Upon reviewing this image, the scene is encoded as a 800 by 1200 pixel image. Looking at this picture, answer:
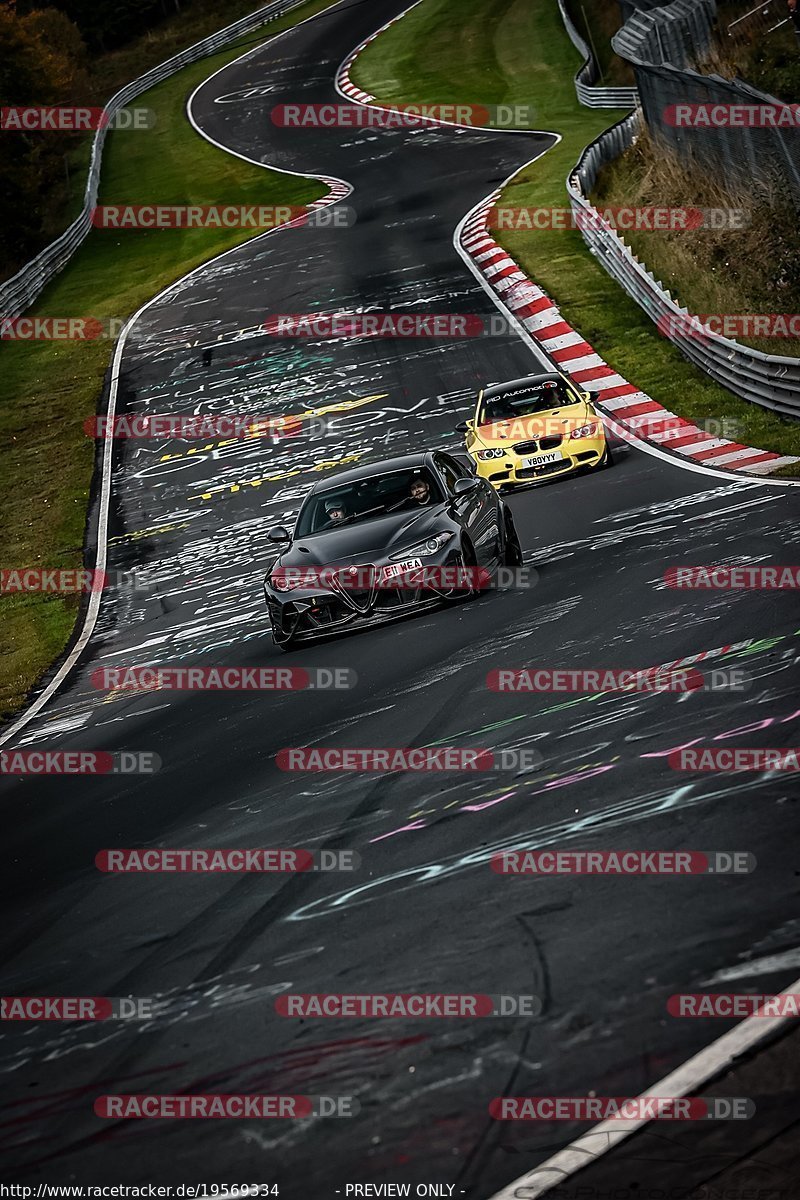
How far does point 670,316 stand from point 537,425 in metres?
6.07

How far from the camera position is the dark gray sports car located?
12906mm

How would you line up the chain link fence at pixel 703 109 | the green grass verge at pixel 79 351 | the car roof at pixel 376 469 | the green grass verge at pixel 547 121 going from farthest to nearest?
the green grass verge at pixel 547 121, the chain link fence at pixel 703 109, the green grass verge at pixel 79 351, the car roof at pixel 376 469

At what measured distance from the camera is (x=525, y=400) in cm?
1988

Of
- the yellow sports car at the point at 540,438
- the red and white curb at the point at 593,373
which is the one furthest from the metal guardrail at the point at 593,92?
the yellow sports car at the point at 540,438

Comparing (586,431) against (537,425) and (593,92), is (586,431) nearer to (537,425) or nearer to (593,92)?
(537,425)

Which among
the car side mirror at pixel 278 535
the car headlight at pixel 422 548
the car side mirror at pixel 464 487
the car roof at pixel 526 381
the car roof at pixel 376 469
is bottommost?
the car roof at pixel 526 381

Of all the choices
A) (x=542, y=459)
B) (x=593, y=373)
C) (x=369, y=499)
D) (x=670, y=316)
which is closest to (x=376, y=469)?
(x=369, y=499)

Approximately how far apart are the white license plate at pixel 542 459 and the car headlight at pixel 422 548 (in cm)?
618

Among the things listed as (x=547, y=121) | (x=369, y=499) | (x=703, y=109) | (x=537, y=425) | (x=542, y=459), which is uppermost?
(x=703, y=109)

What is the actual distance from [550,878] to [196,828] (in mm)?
2673

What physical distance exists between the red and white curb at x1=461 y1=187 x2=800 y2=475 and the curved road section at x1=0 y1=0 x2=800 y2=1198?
86 cm

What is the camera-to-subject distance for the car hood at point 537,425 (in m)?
18.9

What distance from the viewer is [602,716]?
8781mm

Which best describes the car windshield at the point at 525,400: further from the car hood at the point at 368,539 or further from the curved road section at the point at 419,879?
the car hood at the point at 368,539
